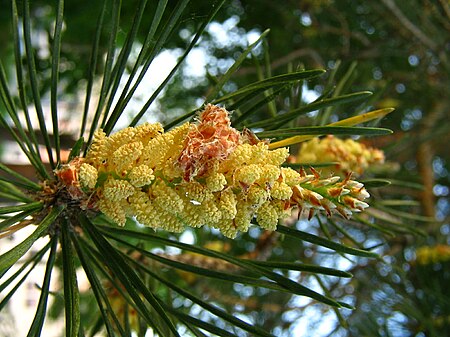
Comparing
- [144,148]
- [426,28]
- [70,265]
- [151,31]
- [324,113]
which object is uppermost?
[426,28]

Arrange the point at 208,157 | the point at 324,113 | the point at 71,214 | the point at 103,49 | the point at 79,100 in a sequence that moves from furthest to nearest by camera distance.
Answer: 1. the point at 79,100
2. the point at 103,49
3. the point at 324,113
4. the point at 71,214
5. the point at 208,157

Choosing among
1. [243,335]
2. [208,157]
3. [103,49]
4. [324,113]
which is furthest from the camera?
[103,49]

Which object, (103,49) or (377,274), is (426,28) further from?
(103,49)

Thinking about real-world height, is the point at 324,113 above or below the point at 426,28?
below

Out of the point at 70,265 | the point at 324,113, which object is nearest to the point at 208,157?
the point at 70,265

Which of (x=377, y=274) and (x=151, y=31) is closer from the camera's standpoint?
(x=151, y=31)

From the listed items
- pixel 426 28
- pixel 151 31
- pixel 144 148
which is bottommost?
pixel 144 148

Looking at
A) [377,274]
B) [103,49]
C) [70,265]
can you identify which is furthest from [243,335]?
[70,265]

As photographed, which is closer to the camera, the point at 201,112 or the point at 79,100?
the point at 201,112

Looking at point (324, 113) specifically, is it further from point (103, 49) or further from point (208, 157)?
point (103, 49)
